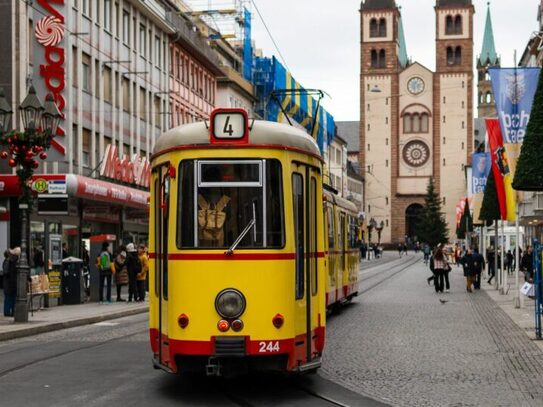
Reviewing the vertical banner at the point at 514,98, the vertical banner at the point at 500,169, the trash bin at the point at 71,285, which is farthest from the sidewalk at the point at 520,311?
the trash bin at the point at 71,285

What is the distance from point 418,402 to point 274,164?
109 inches

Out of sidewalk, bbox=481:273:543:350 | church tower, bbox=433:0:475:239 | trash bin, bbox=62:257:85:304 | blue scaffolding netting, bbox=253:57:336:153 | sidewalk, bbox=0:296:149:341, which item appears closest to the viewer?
sidewalk, bbox=0:296:149:341

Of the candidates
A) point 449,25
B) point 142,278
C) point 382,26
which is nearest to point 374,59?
point 382,26

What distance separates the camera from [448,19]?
452 ft

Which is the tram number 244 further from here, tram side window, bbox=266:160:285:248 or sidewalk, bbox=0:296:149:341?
sidewalk, bbox=0:296:149:341

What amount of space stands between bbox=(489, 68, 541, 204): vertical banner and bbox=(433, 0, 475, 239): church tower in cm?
10691

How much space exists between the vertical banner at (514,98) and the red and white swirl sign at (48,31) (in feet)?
68.5

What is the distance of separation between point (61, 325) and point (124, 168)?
85.1ft

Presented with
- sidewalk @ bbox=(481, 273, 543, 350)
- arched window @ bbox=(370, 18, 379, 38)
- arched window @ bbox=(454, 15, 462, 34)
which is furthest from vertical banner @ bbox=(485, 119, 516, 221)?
arched window @ bbox=(370, 18, 379, 38)

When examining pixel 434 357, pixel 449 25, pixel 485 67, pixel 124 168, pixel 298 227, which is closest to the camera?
pixel 298 227

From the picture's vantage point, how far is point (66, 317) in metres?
23.5

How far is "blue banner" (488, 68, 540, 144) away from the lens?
23391mm

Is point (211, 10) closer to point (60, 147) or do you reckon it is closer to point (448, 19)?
point (60, 147)

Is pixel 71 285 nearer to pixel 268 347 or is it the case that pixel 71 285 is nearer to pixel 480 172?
pixel 480 172
